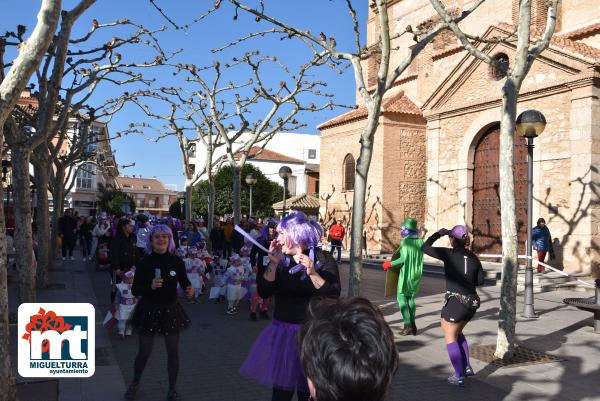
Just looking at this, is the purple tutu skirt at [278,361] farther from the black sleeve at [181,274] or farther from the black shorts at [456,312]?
the black shorts at [456,312]

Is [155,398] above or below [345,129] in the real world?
below

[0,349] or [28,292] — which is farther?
[28,292]

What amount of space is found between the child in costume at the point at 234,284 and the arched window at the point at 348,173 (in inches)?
643

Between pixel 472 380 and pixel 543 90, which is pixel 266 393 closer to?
pixel 472 380

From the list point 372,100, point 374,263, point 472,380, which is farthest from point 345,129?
point 472,380

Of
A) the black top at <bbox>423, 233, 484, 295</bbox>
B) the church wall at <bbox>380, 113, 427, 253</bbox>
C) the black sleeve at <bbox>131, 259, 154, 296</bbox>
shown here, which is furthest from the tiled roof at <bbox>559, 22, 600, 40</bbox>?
the black sleeve at <bbox>131, 259, 154, 296</bbox>

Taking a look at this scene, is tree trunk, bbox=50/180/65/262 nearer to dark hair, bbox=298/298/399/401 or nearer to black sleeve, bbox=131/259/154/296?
black sleeve, bbox=131/259/154/296

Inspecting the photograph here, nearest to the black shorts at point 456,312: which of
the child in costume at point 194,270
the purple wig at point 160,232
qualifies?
the purple wig at point 160,232

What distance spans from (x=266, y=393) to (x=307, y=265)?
7.23ft

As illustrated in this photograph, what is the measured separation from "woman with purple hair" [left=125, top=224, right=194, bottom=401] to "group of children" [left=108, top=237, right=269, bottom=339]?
2229 millimetres

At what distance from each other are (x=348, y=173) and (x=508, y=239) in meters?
19.4

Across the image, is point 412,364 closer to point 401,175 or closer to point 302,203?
point 401,175

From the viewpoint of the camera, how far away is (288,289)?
3893mm

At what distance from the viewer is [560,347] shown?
290 inches
